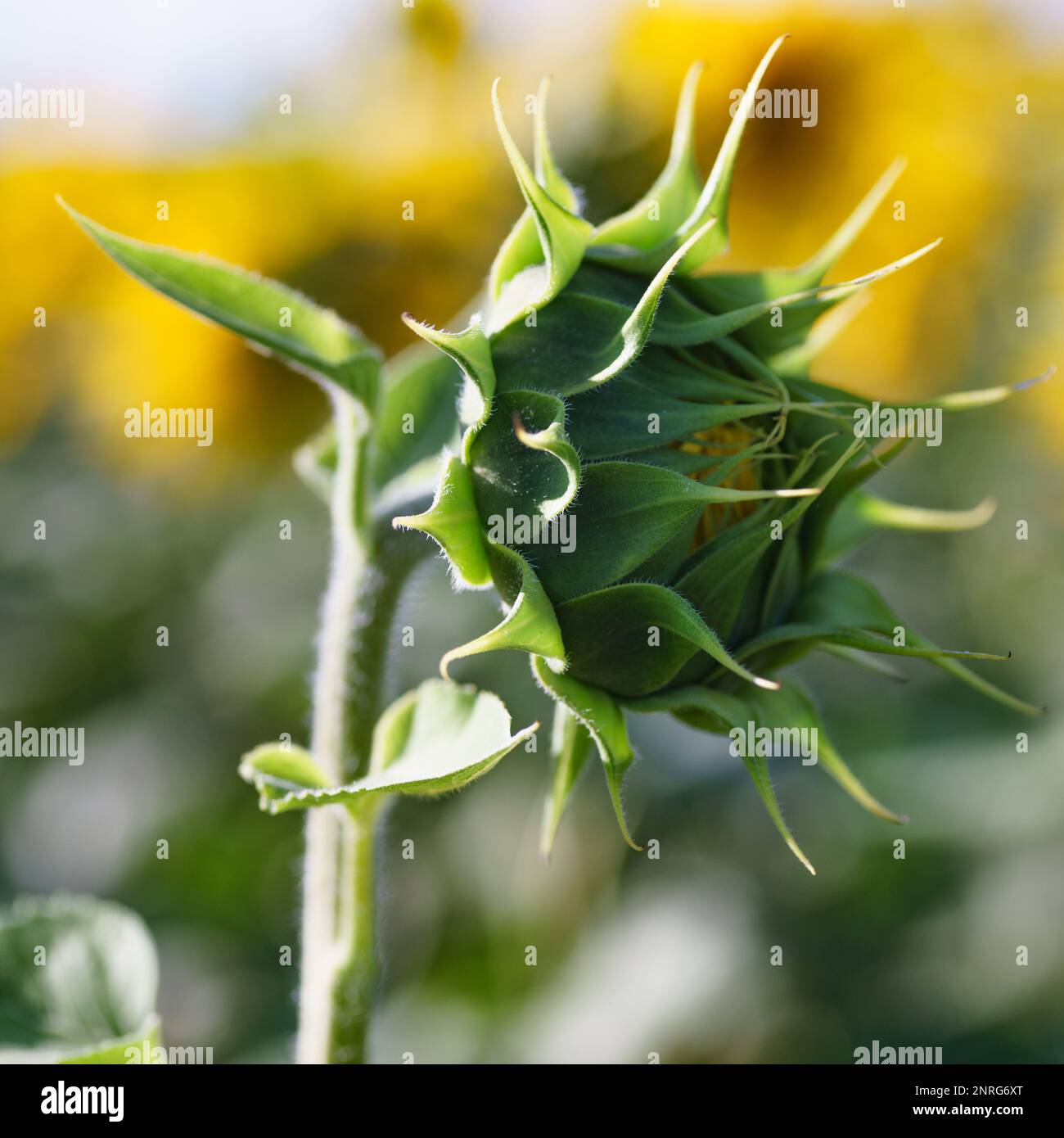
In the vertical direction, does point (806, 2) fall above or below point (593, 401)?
above

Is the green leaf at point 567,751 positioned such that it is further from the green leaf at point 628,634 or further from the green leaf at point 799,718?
the green leaf at point 799,718

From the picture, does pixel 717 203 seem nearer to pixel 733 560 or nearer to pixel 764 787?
pixel 733 560

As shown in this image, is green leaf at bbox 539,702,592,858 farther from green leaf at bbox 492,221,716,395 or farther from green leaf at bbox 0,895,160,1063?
green leaf at bbox 0,895,160,1063

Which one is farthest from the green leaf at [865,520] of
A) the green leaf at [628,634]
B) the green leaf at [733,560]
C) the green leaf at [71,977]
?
the green leaf at [71,977]

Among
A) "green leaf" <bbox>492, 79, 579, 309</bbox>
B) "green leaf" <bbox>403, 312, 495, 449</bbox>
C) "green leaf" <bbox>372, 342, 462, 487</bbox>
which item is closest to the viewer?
"green leaf" <bbox>403, 312, 495, 449</bbox>

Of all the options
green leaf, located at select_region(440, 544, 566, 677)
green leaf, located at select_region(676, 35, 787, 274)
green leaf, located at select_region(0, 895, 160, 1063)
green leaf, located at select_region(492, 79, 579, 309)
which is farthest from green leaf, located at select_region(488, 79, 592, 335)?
green leaf, located at select_region(0, 895, 160, 1063)
